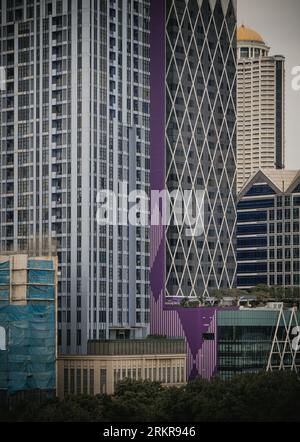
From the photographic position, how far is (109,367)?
27.4 meters

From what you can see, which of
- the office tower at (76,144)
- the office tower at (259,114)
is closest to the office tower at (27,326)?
the office tower at (76,144)

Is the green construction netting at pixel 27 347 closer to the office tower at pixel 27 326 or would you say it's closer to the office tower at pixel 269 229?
the office tower at pixel 27 326

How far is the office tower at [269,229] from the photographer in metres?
41.1

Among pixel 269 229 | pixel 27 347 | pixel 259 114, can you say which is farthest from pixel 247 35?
pixel 27 347

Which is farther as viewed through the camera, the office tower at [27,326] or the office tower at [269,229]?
the office tower at [269,229]

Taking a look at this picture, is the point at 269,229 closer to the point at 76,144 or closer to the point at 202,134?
the point at 202,134

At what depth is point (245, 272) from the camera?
41.3 metres

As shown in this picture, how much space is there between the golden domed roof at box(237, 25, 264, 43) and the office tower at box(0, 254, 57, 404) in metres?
9.79

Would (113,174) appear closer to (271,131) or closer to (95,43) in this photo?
(95,43)

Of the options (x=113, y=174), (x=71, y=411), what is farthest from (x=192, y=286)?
(x=71, y=411)

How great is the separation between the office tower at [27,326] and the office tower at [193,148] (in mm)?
4134

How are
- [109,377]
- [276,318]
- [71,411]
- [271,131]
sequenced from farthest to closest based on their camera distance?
1. [271,131]
2. [276,318]
3. [109,377]
4. [71,411]

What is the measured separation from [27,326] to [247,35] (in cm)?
1217

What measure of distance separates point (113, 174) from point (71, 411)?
556cm
